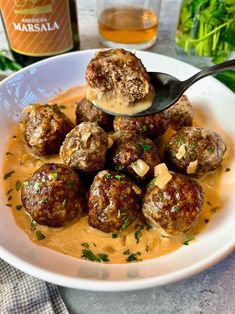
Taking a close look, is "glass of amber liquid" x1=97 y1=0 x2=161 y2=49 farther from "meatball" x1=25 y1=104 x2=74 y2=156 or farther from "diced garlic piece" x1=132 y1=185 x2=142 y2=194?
"diced garlic piece" x1=132 y1=185 x2=142 y2=194

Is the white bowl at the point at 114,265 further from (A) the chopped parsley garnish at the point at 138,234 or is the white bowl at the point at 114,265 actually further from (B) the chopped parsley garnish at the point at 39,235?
(A) the chopped parsley garnish at the point at 138,234

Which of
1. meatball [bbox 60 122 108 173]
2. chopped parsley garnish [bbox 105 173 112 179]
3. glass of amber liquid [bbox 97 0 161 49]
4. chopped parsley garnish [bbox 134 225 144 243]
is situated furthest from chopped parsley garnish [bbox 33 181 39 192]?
glass of amber liquid [bbox 97 0 161 49]

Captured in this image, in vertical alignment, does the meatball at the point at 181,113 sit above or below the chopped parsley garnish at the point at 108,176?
below

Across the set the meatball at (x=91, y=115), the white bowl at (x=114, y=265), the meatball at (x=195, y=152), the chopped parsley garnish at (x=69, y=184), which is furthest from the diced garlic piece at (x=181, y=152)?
the chopped parsley garnish at (x=69, y=184)

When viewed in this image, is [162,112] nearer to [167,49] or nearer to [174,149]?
[174,149]

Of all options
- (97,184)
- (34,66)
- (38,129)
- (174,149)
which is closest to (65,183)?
(97,184)
